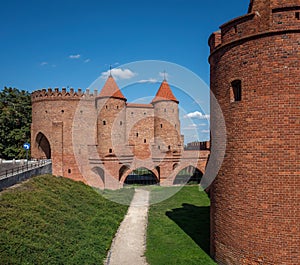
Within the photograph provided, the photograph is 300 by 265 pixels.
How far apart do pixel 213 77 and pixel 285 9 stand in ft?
10.1

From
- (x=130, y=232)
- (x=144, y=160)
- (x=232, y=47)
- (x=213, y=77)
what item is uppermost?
(x=232, y=47)

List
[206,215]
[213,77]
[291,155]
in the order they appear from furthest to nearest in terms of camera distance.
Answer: [206,215], [213,77], [291,155]

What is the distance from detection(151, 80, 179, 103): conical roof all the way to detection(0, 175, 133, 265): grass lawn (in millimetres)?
18067

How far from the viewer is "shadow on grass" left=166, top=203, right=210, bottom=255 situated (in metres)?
12.4

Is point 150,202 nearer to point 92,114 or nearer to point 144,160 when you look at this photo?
point 144,160

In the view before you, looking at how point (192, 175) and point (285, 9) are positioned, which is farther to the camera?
point (192, 175)

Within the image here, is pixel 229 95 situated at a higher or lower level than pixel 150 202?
higher

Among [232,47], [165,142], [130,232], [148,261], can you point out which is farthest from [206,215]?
[165,142]

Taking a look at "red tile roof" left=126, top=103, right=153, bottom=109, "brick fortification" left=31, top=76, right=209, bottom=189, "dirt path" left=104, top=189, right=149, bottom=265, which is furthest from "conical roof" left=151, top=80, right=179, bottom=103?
"dirt path" left=104, top=189, right=149, bottom=265

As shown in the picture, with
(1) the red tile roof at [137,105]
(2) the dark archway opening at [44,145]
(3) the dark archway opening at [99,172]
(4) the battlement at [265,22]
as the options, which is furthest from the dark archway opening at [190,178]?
(4) the battlement at [265,22]

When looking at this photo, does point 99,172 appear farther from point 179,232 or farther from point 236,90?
point 236,90

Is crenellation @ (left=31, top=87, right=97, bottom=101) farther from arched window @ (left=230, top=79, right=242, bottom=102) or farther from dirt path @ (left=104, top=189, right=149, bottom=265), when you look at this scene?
arched window @ (left=230, top=79, right=242, bottom=102)

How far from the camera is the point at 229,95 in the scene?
8.92 metres

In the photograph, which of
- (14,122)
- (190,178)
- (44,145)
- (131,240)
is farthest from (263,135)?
(14,122)
